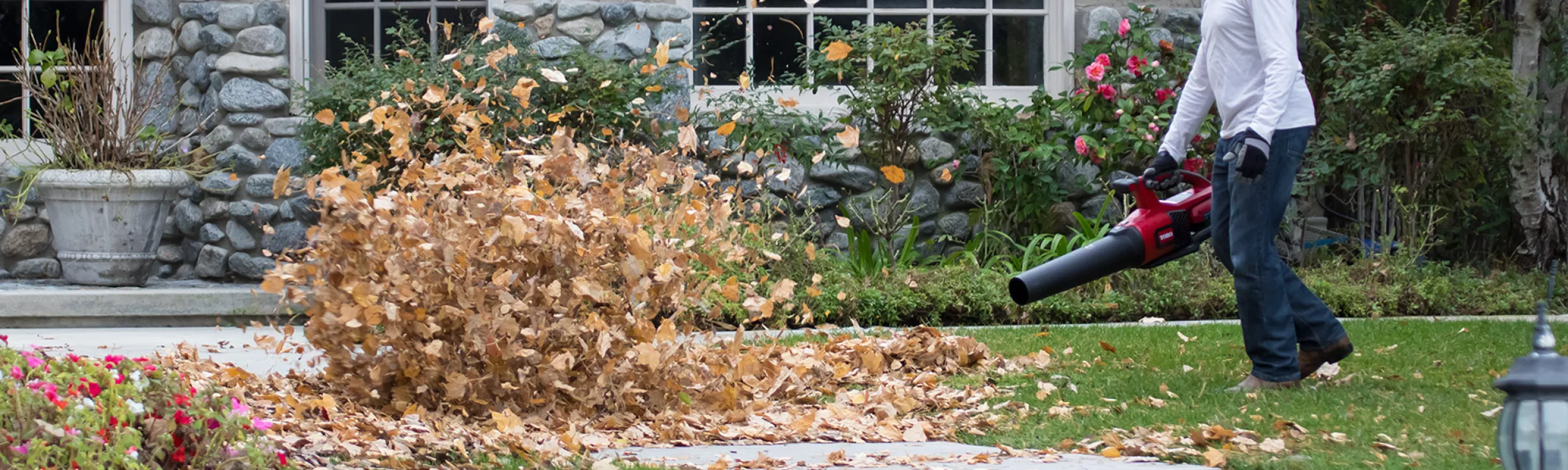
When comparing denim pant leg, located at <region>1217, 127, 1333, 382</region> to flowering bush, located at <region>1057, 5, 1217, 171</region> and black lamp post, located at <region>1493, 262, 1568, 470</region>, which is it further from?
flowering bush, located at <region>1057, 5, 1217, 171</region>

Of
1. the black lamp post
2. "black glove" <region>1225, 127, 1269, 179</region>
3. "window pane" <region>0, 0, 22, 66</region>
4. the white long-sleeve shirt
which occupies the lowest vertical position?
the black lamp post

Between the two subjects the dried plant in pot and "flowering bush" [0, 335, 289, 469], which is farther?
the dried plant in pot

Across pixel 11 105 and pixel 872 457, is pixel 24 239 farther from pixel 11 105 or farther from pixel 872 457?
pixel 872 457

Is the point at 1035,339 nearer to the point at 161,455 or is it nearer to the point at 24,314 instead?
the point at 161,455

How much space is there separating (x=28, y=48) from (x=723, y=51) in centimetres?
377

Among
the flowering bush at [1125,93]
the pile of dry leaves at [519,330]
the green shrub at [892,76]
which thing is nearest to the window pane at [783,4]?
the green shrub at [892,76]

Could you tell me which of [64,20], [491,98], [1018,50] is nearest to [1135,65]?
[1018,50]

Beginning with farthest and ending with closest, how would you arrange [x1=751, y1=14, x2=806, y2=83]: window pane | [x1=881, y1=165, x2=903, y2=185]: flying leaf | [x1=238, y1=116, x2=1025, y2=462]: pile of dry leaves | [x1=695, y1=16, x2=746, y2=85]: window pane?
[x1=751, y1=14, x2=806, y2=83]: window pane → [x1=695, y1=16, x2=746, y2=85]: window pane → [x1=881, y1=165, x2=903, y2=185]: flying leaf → [x1=238, y1=116, x2=1025, y2=462]: pile of dry leaves

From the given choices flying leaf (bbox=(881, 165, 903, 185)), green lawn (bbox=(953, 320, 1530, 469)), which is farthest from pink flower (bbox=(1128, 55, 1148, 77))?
flying leaf (bbox=(881, 165, 903, 185))

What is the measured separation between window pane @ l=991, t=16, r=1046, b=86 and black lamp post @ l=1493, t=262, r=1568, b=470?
6.35m

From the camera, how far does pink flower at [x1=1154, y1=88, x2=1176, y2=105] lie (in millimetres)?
7719

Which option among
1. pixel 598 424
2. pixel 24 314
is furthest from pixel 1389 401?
pixel 24 314

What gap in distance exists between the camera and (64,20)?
7754mm

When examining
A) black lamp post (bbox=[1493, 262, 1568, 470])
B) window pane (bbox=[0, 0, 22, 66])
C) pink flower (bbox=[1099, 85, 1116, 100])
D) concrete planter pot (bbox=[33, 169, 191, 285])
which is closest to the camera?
black lamp post (bbox=[1493, 262, 1568, 470])
